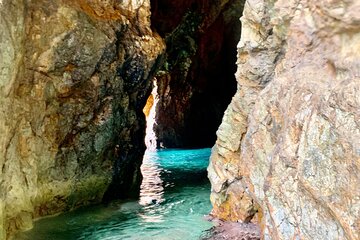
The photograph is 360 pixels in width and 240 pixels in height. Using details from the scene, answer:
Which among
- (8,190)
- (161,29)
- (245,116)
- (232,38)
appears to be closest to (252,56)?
(245,116)

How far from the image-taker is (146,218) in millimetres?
8992

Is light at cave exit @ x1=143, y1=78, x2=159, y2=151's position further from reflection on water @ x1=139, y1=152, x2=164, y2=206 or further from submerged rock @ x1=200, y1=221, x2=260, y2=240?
submerged rock @ x1=200, y1=221, x2=260, y2=240

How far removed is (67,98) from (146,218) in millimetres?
3110

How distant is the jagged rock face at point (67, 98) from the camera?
7.56 m

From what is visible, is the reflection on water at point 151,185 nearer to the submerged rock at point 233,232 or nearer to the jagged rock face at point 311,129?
the submerged rock at point 233,232

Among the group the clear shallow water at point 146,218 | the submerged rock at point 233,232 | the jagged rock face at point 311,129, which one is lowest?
the submerged rock at point 233,232

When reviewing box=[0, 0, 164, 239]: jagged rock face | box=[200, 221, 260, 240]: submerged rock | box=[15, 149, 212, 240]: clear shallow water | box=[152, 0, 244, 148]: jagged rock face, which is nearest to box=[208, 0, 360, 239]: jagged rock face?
box=[200, 221, 260, 240]: submerged rock

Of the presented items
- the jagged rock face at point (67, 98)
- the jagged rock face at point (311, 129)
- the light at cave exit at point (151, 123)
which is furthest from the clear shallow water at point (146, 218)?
the light at cave exit at point (151, 123)

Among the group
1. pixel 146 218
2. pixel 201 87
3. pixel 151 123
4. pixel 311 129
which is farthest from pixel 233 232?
pixel 151 123

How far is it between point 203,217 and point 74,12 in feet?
16.6

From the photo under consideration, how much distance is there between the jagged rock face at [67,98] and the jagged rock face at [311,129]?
13.6 feet

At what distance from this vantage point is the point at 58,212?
368 inches

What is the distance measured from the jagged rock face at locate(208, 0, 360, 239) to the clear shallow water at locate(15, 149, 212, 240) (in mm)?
2032

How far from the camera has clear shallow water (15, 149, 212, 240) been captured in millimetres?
7812
